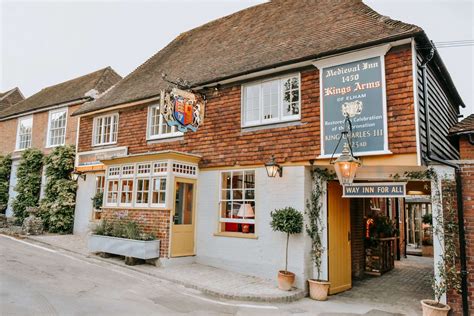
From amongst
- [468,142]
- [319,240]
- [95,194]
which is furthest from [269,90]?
[95,194]

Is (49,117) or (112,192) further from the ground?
(49,117)

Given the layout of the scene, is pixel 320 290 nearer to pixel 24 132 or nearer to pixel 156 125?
pixel 156 125

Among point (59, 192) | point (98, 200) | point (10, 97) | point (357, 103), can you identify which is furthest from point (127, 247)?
point (10, 97)

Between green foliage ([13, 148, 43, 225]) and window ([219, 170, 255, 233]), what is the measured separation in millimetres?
11473

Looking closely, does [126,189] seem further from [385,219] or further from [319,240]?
[385,219]

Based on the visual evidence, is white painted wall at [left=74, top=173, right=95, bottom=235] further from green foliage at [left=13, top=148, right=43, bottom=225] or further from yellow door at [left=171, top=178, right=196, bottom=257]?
yellow door at [left=171, top=178, right=196, bottom=257]

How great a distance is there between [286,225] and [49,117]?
15.0 metres

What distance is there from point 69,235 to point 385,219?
1222 centimetres

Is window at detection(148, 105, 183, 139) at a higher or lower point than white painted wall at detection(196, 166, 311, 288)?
higher

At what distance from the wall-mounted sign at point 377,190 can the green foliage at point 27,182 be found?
15195 mm

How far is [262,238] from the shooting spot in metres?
9.40

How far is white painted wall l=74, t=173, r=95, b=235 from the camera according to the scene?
48.5ft

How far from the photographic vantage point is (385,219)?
41.1 feet

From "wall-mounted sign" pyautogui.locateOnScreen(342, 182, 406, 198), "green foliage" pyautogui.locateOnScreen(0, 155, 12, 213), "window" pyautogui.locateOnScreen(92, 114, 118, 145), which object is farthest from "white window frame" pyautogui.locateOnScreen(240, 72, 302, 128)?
"green foliage" pyautogui.locateOnScreen(0, 155, 12, 213)
